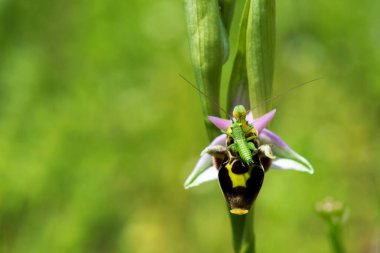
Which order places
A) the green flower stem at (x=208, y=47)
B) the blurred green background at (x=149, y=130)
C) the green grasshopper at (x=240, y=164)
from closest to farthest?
the green grasshopper at (x=240, y=164) → the green flower stem at (x=208, y=47) → the blurred green background at (x=149, y=130)

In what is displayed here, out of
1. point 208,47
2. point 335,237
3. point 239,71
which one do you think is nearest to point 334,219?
point 335,237

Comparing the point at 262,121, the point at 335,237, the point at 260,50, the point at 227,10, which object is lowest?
the point at 335,237

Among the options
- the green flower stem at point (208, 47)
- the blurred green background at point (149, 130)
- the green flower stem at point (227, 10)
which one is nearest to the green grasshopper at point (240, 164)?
the green flower stem at point (208, 47)

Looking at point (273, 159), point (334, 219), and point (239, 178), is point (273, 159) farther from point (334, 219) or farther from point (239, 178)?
point (334, 219)

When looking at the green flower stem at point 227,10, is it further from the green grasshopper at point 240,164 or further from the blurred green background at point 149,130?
the blurred green background at point 149,130

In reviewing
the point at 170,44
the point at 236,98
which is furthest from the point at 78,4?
the point at 236,98

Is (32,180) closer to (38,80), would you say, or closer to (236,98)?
(38,80)

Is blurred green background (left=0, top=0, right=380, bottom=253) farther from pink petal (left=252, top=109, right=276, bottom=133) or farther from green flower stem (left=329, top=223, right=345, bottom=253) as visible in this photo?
pink petal (left=252, top=109, right=276, bottom=133)
